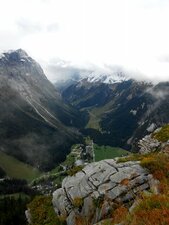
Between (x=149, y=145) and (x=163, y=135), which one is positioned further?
(x=163, y=135)

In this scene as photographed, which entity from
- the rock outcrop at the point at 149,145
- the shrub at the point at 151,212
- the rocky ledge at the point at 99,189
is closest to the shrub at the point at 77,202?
the rocky ledge at the point at 99,189

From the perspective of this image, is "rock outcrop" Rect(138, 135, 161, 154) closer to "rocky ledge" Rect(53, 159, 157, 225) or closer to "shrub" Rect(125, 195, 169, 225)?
"rocky ledge" Rect(53, 159, 157, 225)

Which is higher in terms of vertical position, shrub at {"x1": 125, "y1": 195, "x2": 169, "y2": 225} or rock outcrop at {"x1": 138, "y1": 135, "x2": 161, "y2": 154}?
shrub at {"x1": 125, "y1": 195, "x2": 169, "y2": 225}

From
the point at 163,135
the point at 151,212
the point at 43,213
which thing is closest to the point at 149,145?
the point at 163,135

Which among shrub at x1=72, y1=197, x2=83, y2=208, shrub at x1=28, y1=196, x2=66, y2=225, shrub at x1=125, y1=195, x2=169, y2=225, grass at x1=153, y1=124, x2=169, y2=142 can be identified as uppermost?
shrub at x1=125, y1=195, x2=169, y2=225

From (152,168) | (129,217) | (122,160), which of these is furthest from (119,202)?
(129,217)

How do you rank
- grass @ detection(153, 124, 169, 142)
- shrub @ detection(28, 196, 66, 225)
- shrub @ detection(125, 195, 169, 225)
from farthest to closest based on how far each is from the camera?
grass @ detection(153, 124, 169, 142)
shrub @ detection(28, 196, 66, 225)
shrub @ detection(125, 195, 169, 225)

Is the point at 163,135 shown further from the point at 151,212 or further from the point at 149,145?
the point at 151,212

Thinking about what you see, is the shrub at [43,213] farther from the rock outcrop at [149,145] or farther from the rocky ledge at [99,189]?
the rock outcrop at [149,145]

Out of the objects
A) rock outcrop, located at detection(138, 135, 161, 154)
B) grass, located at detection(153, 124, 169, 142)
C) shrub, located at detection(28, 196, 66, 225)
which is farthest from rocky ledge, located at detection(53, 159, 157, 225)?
grass, located at detection(153, 124, 169, 142)
